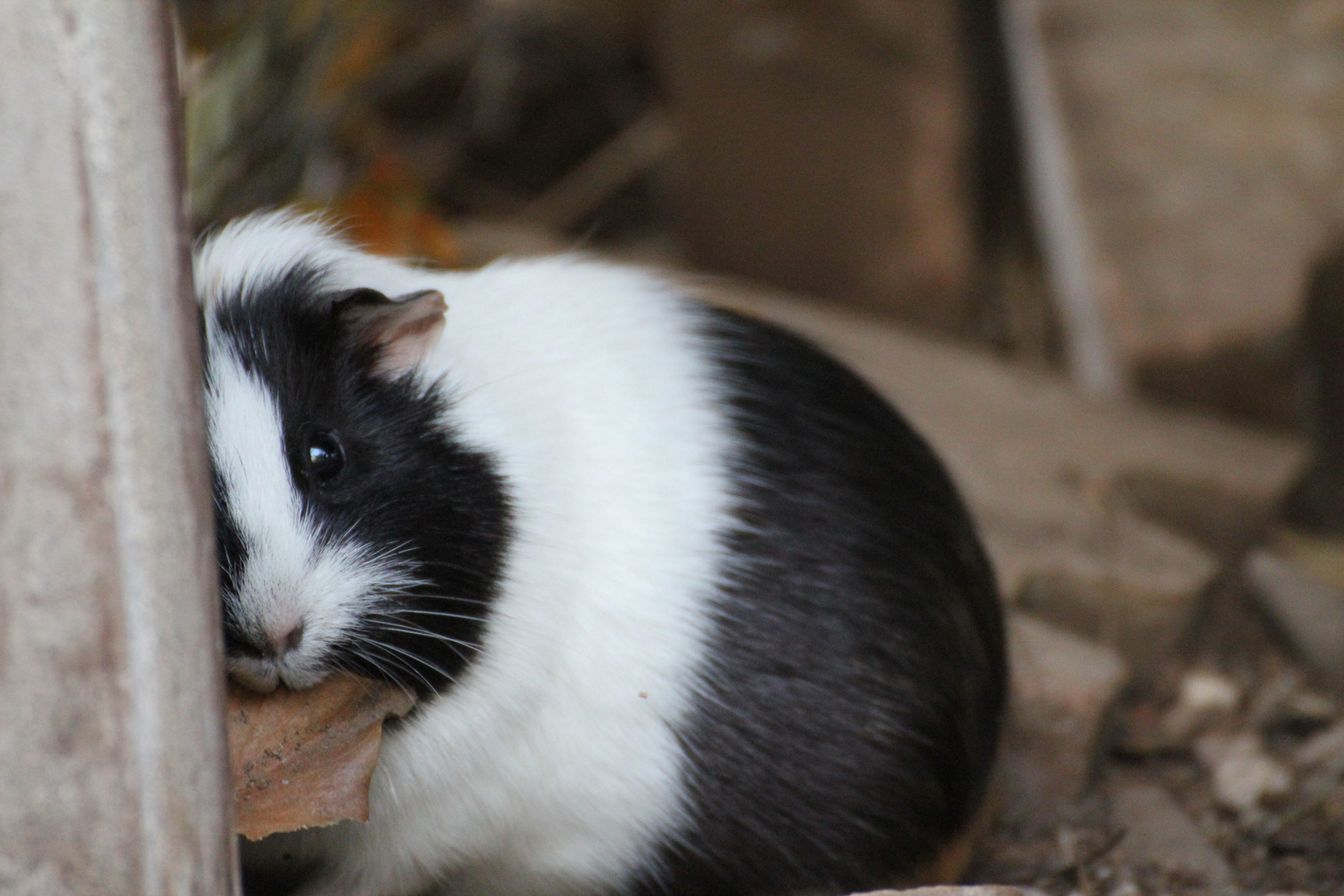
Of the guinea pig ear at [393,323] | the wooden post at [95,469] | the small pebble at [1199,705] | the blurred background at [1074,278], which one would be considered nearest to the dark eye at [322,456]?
the guinea pig ear at [393,323]

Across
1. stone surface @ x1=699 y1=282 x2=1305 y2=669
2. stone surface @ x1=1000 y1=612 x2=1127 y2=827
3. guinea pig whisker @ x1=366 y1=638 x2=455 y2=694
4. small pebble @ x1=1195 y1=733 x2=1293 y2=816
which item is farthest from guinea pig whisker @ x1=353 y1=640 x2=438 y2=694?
small pebble @ x1=1195 y1=733 x2=1293 y2=816

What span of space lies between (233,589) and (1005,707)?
1.27 metres

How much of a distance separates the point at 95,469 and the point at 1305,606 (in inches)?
101

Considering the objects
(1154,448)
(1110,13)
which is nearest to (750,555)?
(1154,448)

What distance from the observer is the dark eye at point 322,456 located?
59.4 inches

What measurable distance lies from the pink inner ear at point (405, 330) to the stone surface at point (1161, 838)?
→ 1.38 metres

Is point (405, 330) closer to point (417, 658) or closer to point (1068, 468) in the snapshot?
point (417, 658)

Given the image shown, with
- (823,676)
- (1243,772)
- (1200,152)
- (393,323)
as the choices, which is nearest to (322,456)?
(393,323)

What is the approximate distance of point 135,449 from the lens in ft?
3.66

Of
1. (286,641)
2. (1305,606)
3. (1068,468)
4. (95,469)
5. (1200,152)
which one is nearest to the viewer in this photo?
(95,469)

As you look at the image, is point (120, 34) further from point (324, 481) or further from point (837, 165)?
point (837, 165)

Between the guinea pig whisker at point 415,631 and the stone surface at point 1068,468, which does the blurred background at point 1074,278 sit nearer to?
the stone surface at point 1068,468

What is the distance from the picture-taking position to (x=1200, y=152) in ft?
11.6

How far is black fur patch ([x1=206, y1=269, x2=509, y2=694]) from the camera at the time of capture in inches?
59.6
